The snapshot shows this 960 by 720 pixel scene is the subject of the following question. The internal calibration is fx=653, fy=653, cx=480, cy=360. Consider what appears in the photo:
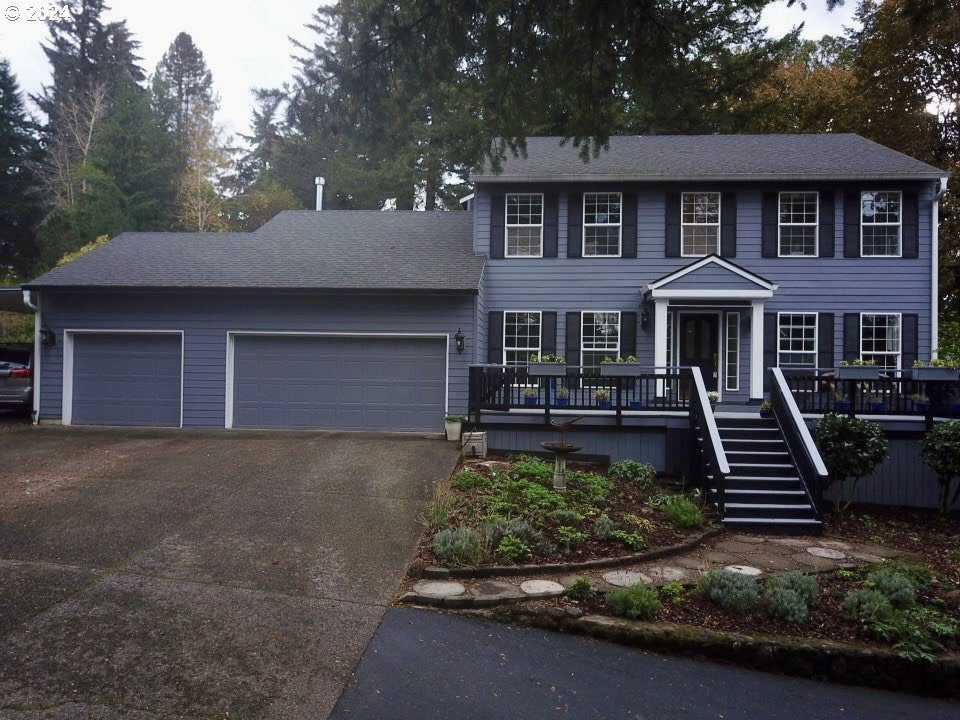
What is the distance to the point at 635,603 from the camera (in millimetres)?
4762

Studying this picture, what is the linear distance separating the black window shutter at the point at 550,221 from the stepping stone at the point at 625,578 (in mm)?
9037

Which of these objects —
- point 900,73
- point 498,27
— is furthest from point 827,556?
point 900,73

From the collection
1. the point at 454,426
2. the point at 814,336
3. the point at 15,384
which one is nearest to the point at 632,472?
the point at 454,426

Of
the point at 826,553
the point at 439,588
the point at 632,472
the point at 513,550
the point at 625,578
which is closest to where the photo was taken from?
the point at 439,588

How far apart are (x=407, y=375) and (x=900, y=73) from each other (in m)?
18.7

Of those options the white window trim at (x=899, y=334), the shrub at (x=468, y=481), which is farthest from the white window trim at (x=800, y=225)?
the shrub at (x=468, y=481)

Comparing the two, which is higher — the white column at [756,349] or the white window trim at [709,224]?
the white window trim at [709,224]

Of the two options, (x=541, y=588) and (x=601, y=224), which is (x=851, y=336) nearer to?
(x=601, y=224)

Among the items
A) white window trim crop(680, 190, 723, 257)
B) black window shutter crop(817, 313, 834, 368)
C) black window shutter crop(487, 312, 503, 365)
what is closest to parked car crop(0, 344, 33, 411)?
black window shutter crop(487, 312, 503, 365)

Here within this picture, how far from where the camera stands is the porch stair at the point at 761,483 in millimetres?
7812

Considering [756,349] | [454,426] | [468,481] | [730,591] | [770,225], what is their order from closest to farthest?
[730,591] → [468,481] → [454,426] → [756,349] → [770,225]

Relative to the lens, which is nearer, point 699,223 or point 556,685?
point 556,685

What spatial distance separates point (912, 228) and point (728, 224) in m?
3.60

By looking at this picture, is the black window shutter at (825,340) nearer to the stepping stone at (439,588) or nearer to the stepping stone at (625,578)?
the stepping stone at (625,578)
